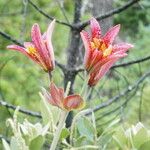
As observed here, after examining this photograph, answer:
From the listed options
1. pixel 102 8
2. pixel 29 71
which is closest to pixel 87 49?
pixel 102 8

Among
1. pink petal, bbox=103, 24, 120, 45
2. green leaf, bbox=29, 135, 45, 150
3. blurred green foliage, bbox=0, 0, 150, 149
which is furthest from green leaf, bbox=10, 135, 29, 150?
blurred green foliage, bbox=0, 0, 150, 149

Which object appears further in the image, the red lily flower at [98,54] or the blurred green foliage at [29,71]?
the blurred green foliage at [29,71]

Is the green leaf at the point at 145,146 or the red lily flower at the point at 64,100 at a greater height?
the red lily flower at the point at 64,100

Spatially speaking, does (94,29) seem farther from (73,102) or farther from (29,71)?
(29,71)

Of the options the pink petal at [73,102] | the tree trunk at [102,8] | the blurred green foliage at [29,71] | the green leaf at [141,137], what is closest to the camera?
the pink petal at [73,102]

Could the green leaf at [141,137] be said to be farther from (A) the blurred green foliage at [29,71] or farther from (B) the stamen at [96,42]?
(A) the blurred green foliage at [29,71]

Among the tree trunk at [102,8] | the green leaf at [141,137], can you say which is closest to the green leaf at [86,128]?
the green leaf at [141,137]

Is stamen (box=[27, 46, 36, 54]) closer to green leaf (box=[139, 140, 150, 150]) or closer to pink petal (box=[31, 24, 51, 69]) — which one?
pink petal (box=[31, 24, 51, 69])
